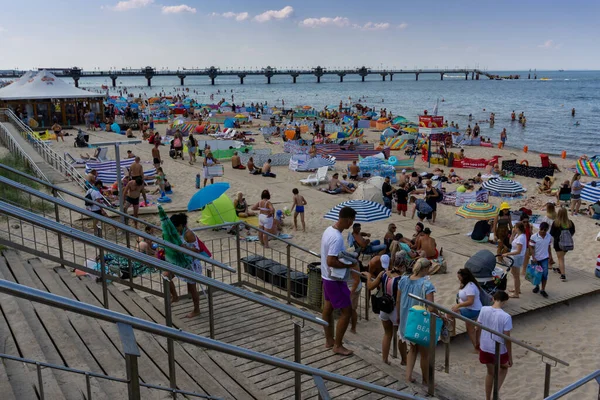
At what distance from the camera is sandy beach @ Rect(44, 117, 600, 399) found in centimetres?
685

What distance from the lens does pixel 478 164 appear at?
23047mm

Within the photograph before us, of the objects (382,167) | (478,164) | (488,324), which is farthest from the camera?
(478,164)

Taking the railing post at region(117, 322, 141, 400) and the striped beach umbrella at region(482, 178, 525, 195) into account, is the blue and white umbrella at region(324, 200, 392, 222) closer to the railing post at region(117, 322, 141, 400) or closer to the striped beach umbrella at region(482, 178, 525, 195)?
the striped beach umbrella at region(482, 178, 525, 195)

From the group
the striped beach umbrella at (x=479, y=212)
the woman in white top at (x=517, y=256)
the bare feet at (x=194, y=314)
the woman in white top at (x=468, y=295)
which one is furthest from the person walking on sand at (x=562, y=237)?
the bare feet at (x=194, y=314)

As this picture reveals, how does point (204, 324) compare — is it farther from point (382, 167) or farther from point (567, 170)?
point (567, 170)

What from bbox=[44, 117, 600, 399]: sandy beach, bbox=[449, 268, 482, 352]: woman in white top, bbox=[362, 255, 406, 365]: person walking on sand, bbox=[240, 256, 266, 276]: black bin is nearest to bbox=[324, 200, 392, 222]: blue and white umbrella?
bbox=[44, 117, 600, 399]: sandy beach

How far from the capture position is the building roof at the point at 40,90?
28.4m

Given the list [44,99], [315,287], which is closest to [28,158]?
[315,287]

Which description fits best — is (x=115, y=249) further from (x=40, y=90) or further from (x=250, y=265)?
(x=40, y=90)

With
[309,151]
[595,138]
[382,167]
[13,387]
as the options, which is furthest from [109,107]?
[13,387]

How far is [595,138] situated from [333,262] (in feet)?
136

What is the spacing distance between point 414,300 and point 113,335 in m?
2.85

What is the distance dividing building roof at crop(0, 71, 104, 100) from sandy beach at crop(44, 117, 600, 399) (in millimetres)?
5586

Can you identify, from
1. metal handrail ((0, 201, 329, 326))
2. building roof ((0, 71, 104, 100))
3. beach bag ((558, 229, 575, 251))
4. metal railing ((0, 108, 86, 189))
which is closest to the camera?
metal handrail ((0, 201, 329, 326))
